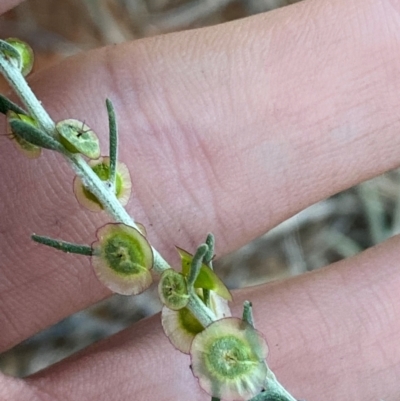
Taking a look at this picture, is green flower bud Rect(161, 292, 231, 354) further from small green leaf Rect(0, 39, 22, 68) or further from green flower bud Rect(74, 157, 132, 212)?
small green leaf Rect(0, 39, 22, 68)

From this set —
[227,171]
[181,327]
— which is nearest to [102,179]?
[181,327]

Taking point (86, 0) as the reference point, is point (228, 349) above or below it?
below

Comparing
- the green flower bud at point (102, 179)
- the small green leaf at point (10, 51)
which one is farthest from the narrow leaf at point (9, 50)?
the green flower bud at point (102, 179)

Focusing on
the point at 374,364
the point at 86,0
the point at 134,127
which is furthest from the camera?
the point at 86,0

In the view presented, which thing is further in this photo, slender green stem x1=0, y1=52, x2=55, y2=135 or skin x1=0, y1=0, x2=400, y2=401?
skin x1=0, y1=0, x2=400, y2=401

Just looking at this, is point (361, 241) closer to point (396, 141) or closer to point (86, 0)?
point (396, 141)

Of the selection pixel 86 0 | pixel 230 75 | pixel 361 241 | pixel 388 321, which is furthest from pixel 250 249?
pixel 86 0

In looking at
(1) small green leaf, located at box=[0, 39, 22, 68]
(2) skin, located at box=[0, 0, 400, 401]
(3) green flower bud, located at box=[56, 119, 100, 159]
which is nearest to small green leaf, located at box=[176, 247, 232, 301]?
(3) green flower bud, located at box=[56, 119, 100, 159]
